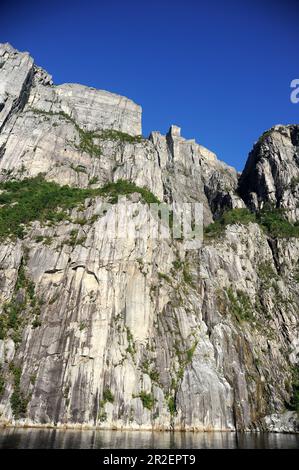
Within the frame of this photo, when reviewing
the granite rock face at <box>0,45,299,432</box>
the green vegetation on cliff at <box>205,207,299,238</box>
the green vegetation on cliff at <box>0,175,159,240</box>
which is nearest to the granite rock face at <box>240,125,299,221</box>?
the granite rock face at <box>0,45,299,432</box>

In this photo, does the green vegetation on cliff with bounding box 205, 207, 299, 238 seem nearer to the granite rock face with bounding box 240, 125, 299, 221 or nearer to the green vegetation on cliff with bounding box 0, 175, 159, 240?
the granite rock face with bounding box 240, 125, 299, 221

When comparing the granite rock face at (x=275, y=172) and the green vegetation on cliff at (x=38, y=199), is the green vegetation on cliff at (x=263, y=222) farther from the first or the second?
the green vegetation on cliff at (x=38, y=199)

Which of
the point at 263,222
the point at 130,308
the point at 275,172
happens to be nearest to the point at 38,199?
the point at 130,308

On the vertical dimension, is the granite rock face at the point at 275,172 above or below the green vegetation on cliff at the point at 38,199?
above

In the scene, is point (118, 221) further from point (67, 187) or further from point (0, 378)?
point (0, 378)

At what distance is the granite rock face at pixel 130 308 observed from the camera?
4944 centimetres

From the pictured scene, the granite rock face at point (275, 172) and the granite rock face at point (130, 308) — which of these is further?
the granite rock face at point (275, 172)

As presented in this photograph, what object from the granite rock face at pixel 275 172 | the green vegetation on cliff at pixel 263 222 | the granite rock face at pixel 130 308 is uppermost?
the granite rock face at pixel 275 172

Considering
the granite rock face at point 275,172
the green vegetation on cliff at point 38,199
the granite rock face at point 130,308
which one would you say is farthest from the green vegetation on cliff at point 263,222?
the green vegetation on cliff at point 38,199

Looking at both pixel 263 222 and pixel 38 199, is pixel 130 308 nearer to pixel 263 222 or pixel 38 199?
pixel 38 199

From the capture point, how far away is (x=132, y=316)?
56875mm

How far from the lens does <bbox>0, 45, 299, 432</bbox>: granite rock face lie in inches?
1946
